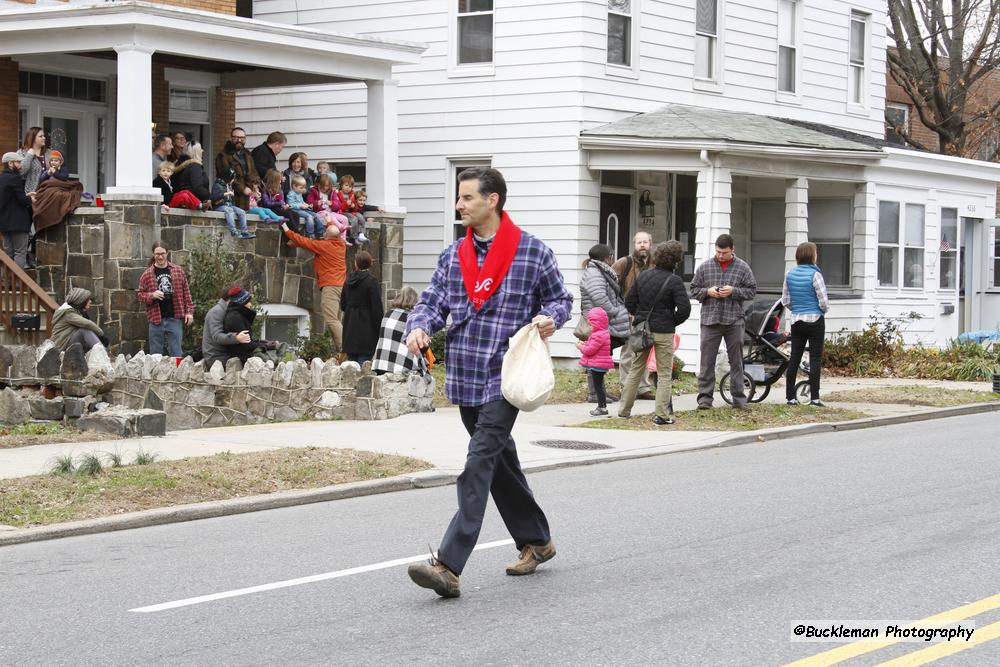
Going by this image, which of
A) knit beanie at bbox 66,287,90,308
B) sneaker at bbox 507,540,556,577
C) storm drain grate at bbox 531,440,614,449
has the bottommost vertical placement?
storm drain grate at bbox 531,440,614,449

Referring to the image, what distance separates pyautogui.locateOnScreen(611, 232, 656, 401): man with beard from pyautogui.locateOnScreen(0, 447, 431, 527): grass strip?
5.51 meters

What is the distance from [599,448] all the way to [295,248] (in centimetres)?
814

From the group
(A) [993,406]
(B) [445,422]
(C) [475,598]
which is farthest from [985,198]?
(C) [475,598]

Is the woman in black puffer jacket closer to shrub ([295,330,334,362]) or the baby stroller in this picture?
the baby stroller

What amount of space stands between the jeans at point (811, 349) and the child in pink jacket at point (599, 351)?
2498 mm

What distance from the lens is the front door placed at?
23.8 meters

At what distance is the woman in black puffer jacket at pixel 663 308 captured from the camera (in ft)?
49.1

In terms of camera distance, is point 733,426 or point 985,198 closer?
point 733,426

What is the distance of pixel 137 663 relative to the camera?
6.00m

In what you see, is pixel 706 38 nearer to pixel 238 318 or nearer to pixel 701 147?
pixel 701 147

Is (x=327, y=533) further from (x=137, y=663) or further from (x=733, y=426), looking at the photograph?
(x=733, y=426)

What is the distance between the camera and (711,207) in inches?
865

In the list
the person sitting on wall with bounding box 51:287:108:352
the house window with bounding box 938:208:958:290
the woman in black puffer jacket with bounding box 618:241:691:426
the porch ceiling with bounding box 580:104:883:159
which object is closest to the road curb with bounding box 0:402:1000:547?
the woman in black puffer jacket with bounding box 618:241:691:426

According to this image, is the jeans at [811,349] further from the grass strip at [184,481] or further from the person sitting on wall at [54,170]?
the person sitting on wall at [54,170]
